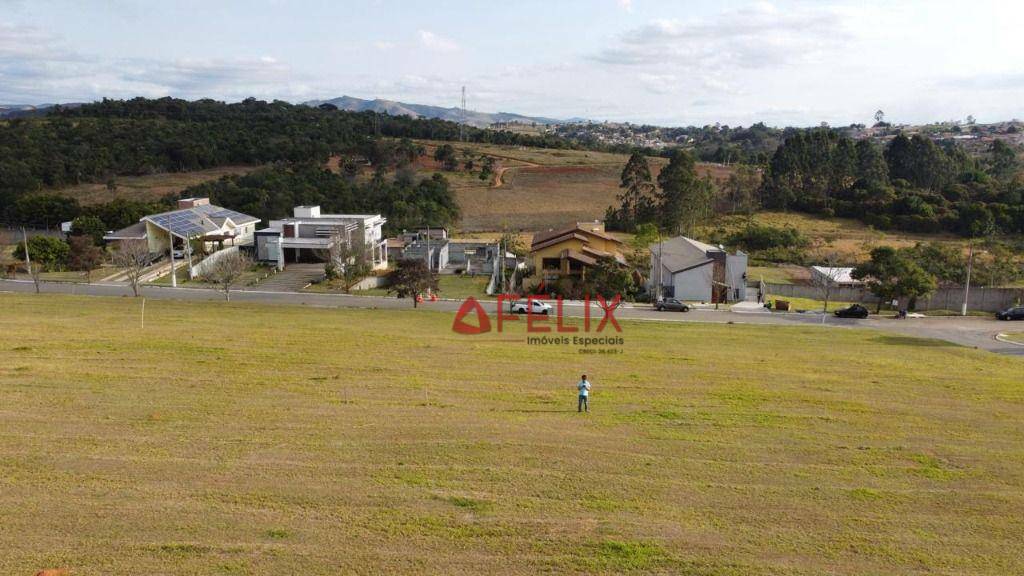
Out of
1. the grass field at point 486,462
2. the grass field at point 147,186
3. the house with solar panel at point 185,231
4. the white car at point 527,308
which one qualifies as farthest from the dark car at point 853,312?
the grass field at point 147,186

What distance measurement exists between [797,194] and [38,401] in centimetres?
8703

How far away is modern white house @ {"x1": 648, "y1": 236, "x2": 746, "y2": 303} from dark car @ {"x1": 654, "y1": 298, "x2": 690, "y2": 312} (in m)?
2.91

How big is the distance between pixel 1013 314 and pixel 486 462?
37.4 metres

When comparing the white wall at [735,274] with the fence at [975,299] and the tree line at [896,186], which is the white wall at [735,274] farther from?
the tree line at [896,186]

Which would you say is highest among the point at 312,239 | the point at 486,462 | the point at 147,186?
the point at 147,186

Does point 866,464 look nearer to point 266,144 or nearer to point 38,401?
point 38,401

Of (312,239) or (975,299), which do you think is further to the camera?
(312,239)

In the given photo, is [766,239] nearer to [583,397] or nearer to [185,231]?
[185,231]

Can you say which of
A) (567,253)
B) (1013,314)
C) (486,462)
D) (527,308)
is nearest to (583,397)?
(486,462)

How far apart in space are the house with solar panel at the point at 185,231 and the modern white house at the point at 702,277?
35.2 m

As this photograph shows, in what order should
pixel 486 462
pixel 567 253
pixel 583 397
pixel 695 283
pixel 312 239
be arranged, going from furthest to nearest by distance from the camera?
1. pixel 312 239
2. pixel 567 253
3. pixel 695 283
4. pixel 583 397
5. pixel 486 462

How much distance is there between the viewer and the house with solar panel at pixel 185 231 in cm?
5484

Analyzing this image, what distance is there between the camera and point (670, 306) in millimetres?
40094

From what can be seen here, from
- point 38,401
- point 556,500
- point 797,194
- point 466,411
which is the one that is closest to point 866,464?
point 556,500
